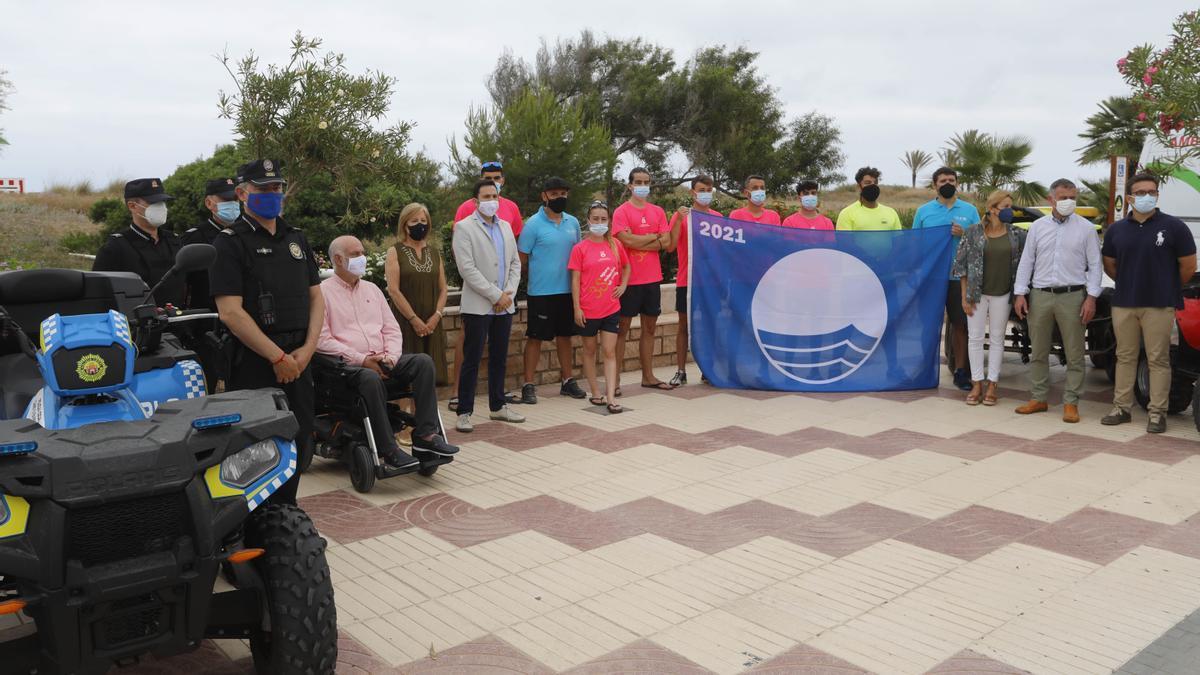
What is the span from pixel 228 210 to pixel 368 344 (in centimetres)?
116

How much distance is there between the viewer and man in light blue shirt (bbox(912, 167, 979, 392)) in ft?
30.1

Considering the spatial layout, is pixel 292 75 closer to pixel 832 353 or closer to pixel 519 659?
pixel 832 353

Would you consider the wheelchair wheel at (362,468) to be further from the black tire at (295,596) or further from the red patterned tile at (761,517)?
the black tire at (295,596)

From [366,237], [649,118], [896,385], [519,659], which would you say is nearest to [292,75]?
[896,385]

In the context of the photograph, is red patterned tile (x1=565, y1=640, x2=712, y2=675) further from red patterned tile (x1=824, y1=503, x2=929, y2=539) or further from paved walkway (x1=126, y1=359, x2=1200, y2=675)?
red patterned tile (x1=824, y1=503, x2=929, y2=539)

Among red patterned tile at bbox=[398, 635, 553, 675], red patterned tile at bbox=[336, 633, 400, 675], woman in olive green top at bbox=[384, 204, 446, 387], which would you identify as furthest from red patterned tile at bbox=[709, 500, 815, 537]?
woman in olive green top at bbox=[384, 204, 446, 387]

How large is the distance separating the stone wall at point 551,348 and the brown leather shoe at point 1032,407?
3.57 m

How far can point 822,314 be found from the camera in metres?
9.25

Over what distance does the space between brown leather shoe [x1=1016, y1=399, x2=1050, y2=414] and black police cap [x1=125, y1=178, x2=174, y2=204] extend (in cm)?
670

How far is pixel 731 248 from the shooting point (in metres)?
9.30

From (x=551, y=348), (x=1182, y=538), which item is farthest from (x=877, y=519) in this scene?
(x=551, y=348)

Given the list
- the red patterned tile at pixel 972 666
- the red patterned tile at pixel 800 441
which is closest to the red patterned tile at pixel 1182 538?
the red patterned tile at pixel 972 666

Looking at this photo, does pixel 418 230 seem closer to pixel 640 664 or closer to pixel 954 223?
pixel 640 664

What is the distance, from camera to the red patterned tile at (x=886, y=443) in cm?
713
